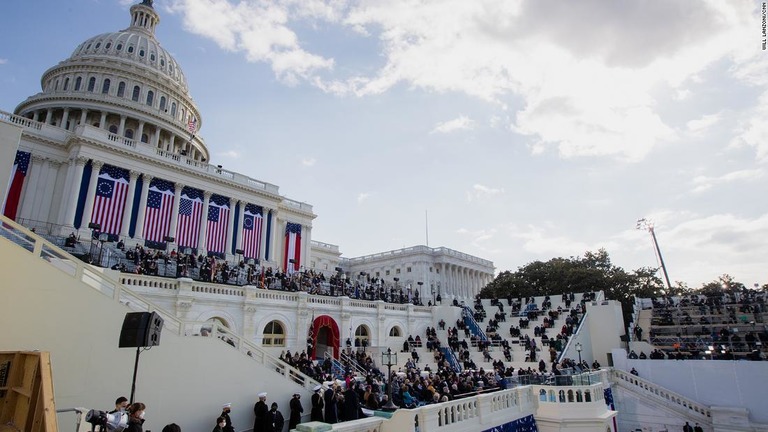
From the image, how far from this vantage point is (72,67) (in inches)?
2638

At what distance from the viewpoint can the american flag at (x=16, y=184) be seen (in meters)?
38.3

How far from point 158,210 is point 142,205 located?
1.49m

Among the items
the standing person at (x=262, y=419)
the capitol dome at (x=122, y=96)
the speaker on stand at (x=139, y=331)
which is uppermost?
the capitol dome at (x=122, y=96)

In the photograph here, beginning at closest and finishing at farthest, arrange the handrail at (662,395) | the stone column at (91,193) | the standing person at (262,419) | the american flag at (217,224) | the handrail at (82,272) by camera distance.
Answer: the handrail at (82,272) < the standing person at (262,419) < the handrail at (662,395) < the stone column at (91,193) < the american flag at (217,224)

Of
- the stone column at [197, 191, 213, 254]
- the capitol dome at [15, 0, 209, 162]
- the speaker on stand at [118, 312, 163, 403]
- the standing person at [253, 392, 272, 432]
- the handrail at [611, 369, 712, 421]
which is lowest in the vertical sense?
the handrail at [611, 369, 712, 421]

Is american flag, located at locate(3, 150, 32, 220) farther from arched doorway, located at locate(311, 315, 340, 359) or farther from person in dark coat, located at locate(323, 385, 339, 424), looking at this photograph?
person in dark coat, located at locate(323, 385, 339, 424)

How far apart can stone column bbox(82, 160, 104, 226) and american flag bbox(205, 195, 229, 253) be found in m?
10.6

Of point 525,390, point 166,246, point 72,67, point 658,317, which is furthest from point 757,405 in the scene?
point 72,67

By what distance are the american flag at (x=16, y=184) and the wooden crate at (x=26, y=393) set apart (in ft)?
126

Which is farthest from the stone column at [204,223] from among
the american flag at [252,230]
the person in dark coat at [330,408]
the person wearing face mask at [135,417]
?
the person wearing face mask at [135,417]

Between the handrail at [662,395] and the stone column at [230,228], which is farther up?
the stone column at [230,228]

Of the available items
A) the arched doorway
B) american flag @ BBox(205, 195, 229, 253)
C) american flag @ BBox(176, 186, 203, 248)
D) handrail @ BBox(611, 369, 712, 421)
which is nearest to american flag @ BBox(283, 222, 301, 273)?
american flag @ BBox(205, 195, 229, 253)

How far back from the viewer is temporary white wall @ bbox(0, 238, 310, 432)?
1085 cm

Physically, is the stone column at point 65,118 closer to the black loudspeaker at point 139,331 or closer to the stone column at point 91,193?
the stone column at point 91,193
